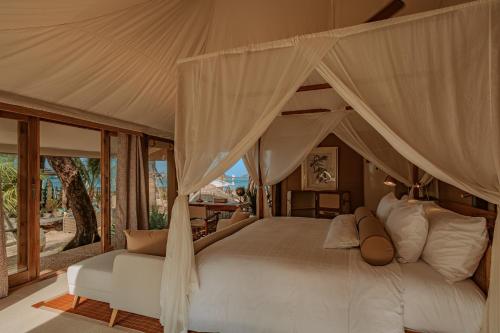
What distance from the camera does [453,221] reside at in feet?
5.97

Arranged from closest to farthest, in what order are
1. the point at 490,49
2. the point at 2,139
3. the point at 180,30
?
the point at 490,49 < the point at 180,30 < the point at 2,139

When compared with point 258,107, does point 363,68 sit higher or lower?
higher

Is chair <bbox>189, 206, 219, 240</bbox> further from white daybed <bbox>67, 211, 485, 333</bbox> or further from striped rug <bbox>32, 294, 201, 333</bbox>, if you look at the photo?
white daybed <bbox>67, 211, 485, 333</bbox>

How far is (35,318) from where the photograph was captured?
97.0 inches

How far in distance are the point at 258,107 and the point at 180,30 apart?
133 centimetres

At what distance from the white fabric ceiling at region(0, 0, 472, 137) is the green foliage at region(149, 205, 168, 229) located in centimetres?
269

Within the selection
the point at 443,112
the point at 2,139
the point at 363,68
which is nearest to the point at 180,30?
the point at 363,68

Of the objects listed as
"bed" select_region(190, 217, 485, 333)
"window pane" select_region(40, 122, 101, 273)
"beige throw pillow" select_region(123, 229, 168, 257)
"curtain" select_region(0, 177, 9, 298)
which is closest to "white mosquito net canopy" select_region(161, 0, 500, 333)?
"bed" select_region(190, 217, 485, 333)

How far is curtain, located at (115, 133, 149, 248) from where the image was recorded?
4496 millimetres

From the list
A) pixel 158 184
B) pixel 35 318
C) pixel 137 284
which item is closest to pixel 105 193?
pixel 158 184

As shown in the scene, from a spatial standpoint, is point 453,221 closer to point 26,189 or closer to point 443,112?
A: point 443,112

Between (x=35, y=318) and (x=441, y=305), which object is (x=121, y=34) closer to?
(x=35, y=318)

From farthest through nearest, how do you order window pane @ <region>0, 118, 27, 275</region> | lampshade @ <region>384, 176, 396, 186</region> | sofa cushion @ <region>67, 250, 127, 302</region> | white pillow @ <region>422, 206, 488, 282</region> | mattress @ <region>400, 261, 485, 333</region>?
1. lampshade @ <region>384, 176, 396, 186</region>
2. window pane @ <region>0, 118, 27, 275</region>
3. sofa cushion @ <region>67, 250, 127, 302</region>
4. white pillow @ <region>422, 206, 488, 282</region>
5. mattress @ <region>400, 261, 485, 333</region>

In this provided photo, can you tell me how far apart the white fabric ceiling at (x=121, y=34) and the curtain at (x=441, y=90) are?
639mm
